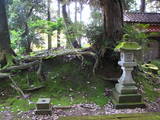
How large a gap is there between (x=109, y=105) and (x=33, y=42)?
5.76 m

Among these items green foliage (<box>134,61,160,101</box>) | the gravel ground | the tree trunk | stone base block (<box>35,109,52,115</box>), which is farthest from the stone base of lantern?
the tree trunk

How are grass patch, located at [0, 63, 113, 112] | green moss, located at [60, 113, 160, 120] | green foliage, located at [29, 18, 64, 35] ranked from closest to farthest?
green moss, located at [60, 113, 160, 120], grass patch, located at [0, 63, 113, 112], green foliage, located at [29, 18, 64, 35]

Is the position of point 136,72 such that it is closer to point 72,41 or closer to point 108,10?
point 108,10

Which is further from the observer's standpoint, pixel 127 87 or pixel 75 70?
pixel 75 70

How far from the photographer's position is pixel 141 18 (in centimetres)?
A: 1068

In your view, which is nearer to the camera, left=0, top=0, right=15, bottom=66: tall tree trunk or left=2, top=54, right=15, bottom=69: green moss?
left=2, top=54, right=15, bottom=69: green moss

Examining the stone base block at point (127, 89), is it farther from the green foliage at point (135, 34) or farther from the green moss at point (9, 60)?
the green moss at point (9, 60)

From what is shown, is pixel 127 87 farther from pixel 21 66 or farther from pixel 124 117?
pixel 21 66

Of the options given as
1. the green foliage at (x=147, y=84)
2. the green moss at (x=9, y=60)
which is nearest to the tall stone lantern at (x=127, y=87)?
the green foliage at (x=147, y=84)

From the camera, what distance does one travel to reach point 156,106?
4.06m

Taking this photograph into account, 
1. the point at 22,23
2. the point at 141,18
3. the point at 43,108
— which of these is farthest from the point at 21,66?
the point at 141,18

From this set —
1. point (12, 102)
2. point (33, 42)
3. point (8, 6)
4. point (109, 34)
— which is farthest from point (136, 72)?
point (8, 6)

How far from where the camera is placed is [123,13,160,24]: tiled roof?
10.3m

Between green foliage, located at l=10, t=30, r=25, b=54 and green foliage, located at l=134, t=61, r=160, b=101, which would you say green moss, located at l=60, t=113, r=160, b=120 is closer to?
green foliage, located at l=134, t=61, r=160, b=101
